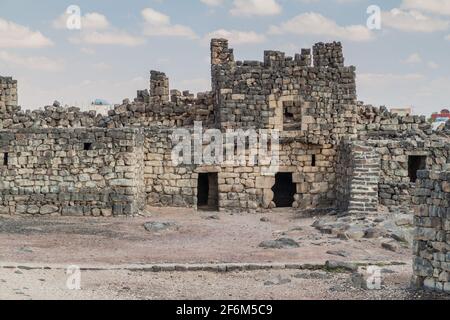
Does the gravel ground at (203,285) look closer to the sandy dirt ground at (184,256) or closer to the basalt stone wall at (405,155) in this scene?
the sandy dirt ground at (184,256)

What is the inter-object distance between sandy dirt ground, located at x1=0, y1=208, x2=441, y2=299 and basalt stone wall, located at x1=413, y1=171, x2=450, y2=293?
36 cm

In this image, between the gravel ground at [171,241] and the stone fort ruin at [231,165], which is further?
the stone fort ruin at [231,165]

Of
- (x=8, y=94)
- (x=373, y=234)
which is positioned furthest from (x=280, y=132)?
(x=8, y=94)

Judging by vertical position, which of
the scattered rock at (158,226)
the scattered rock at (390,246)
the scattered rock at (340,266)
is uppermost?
the scattered rock at (158,226)

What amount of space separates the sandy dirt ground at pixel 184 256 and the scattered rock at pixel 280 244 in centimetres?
28

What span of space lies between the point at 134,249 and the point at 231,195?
8.13 m

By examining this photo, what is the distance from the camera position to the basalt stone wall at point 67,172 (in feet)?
74.7

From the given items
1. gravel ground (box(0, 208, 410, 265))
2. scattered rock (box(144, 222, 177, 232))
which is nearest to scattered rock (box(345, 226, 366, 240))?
gravel ground (box(0, 208, 410, 265))

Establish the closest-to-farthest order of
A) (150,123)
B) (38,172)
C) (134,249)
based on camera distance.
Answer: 1. (134,249)
2. (38,172)
3. (150,123)

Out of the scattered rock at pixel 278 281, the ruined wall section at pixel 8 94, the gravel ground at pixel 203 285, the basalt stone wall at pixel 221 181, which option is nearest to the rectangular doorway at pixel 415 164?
the basalt stone wall at pixel 221 181

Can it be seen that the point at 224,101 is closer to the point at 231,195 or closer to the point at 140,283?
the point at 231,195

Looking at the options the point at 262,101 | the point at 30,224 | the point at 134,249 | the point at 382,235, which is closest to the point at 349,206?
the point at 382,235

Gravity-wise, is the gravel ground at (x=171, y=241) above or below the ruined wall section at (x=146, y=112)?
below

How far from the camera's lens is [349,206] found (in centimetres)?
2203
